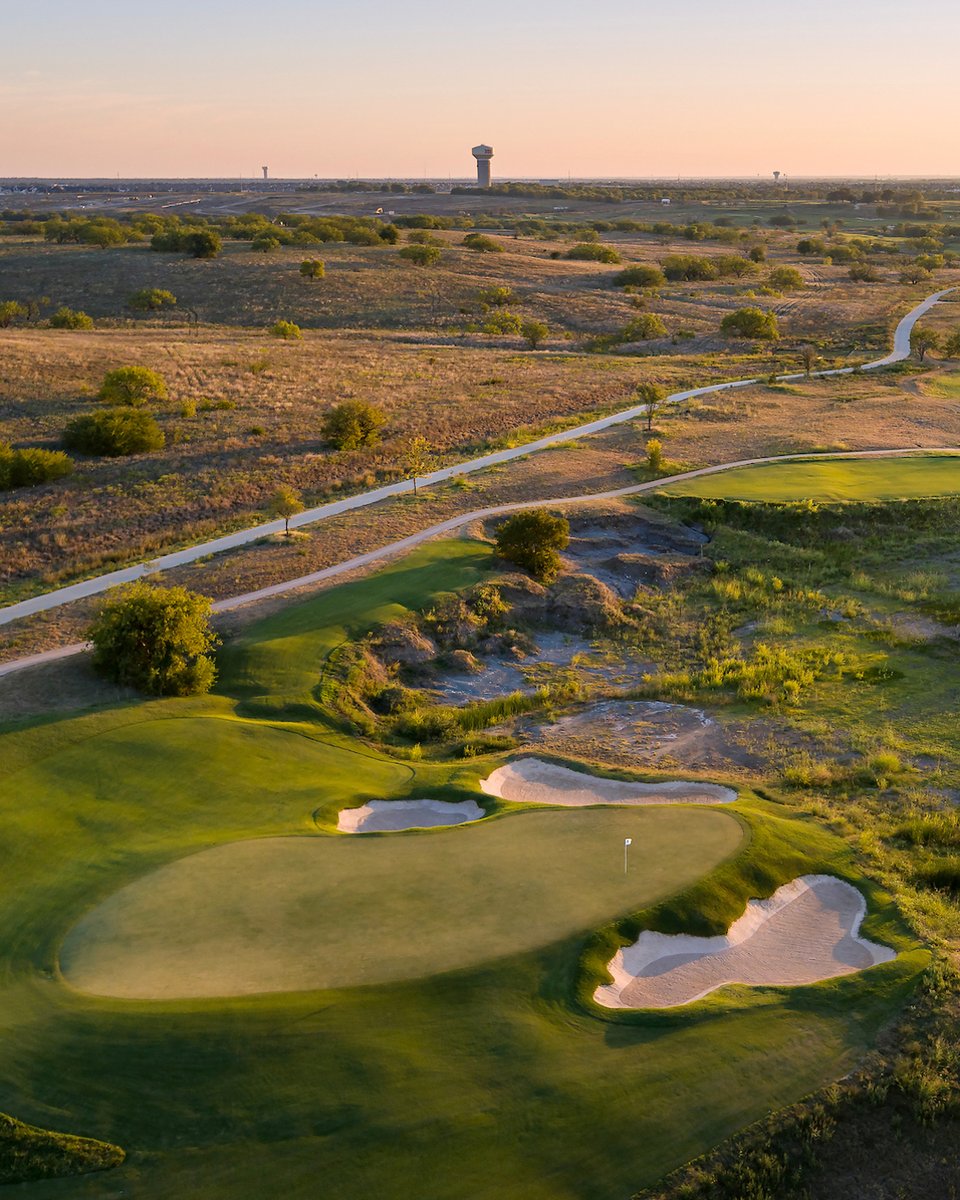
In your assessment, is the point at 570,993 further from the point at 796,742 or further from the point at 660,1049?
the point at 796,742

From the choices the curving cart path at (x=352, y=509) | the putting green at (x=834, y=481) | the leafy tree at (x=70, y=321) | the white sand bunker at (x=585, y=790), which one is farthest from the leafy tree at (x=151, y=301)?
the white sand bunker at (x=585, y=790)

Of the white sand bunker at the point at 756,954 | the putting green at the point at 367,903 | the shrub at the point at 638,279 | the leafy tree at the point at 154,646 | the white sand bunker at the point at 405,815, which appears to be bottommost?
the white sand bunker at the point at 756,954

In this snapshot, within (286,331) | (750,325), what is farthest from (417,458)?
(750,325)

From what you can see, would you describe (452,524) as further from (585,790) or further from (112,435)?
(585,790)

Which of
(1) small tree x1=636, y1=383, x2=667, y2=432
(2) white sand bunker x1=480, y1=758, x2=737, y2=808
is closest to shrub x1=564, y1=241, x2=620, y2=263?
(1) small tree x1=636, y1=383, x2=667, y2=432

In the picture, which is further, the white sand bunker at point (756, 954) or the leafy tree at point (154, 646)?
the leafy tree at point (154, 646)

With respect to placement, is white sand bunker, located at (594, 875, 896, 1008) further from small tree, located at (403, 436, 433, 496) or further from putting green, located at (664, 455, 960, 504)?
small tree, located at (403, 436, 433, 496)

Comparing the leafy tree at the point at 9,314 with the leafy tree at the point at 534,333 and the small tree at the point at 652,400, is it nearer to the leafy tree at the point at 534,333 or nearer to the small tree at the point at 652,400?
the leafy tree at the point at 534,333
